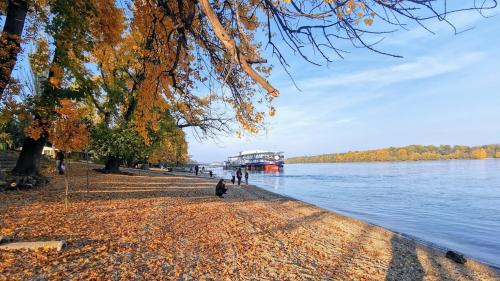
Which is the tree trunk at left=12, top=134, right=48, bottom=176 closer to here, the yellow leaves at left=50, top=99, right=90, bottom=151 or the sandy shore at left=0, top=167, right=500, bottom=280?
the sandy shore at left=0, top=167, right=500, bottom=280

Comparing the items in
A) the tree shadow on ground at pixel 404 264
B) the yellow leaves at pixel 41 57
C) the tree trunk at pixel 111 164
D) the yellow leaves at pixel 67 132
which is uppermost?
the yellow leaves at pixel 41 57

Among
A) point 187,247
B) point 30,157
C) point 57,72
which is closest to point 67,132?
point 57,72

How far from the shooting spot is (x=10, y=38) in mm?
10781

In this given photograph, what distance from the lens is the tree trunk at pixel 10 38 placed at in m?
10.4

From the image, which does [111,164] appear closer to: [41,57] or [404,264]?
[41,57]

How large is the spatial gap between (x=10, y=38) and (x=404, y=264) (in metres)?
13.6

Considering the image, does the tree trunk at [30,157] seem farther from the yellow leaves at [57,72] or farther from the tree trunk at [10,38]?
the tree trunk at [10,38]

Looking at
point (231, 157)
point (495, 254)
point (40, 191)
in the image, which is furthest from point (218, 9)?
point (231, 157)

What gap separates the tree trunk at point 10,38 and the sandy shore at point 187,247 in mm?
3981

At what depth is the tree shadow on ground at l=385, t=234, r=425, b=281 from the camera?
8664 millimetres

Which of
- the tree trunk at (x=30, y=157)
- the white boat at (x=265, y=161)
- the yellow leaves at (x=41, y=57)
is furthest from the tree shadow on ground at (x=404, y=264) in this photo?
the white boat at (x=265, y=161)

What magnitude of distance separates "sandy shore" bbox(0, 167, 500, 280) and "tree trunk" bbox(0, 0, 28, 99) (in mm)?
3981

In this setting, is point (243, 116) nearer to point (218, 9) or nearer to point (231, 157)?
point (218, 9)

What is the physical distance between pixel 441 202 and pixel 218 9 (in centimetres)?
3060
